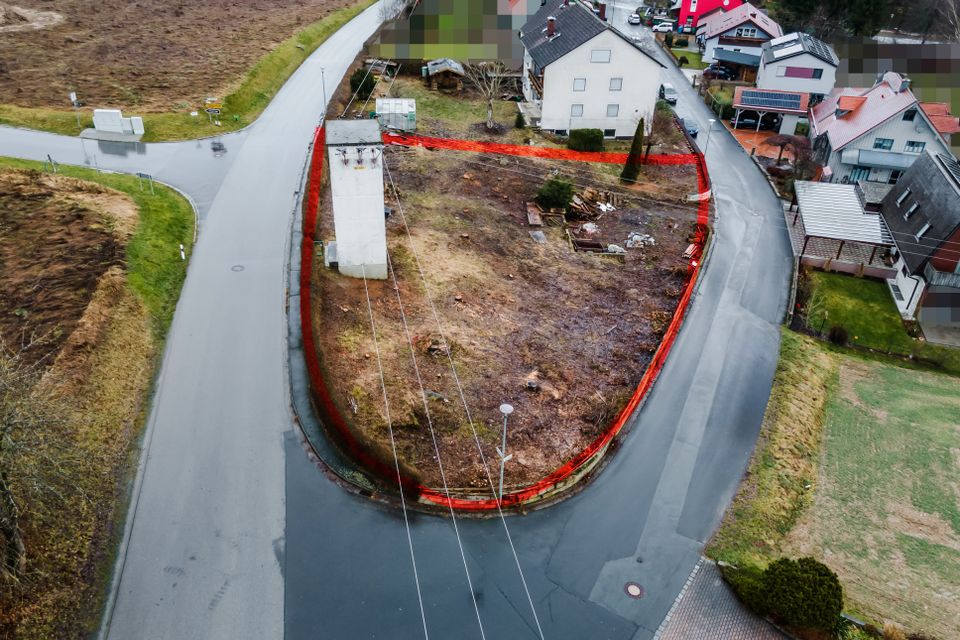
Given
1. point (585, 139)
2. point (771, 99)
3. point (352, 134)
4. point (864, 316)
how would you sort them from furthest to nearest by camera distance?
1. point (771, 99)
2. point (585, 139)
3. point (864, 316)
4. point (352, 134)

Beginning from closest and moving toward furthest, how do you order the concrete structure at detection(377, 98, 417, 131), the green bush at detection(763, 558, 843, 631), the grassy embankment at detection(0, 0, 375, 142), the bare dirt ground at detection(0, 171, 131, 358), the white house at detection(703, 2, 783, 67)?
1. the green bush at detection(763, 558, 843, 631)
2. the bare dirt ground at detection(0, 171, 131, 358)
3. the grassy embankment at detection(0, 0, 375, 142)
4. the concrete structure at detection(377, 98, 417, 131)
5. the white house at detection(703, 2, 783, 67)

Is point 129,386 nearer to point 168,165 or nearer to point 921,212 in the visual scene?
point 168,165

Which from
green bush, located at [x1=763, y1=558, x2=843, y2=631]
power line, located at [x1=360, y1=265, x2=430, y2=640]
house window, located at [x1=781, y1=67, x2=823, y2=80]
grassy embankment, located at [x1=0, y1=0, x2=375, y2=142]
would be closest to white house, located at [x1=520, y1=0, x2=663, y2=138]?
house window, located at [x1=781, y1=67, x2=823, y2=80]

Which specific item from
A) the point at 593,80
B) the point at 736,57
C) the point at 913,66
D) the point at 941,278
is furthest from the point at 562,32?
the point at 913,66

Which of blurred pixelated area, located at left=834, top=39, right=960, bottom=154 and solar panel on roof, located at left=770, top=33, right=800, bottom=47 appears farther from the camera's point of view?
solar panel on roof, located at left=770, top=33, right=800, bottom=47

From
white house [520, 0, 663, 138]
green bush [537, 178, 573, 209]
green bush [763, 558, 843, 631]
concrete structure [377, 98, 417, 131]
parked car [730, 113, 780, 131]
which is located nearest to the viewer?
green bush [763, 558, 843, 631]

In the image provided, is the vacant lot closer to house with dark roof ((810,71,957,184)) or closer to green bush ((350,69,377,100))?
house with dark roof ((810,71,957,184))

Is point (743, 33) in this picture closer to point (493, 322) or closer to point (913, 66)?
point (913, 66)

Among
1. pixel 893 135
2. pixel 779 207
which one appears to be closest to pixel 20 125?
pixel 779 207
